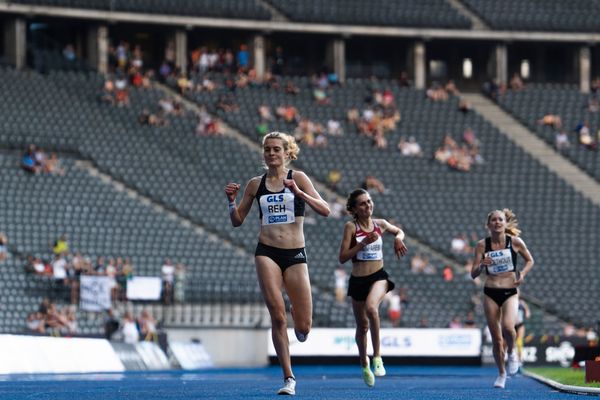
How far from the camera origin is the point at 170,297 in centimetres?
3712

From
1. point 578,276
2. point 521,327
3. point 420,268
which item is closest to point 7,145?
point 420,268

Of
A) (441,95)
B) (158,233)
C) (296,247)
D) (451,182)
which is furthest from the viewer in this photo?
(441,95)

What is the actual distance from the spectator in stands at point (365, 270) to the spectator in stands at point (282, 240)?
2416 millimetres

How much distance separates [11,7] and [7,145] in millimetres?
8754

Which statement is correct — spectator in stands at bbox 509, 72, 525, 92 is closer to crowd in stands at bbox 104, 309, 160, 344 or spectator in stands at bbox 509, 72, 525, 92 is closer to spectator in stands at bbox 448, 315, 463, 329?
spectator in stands at bbox 448, 315, 463, 329

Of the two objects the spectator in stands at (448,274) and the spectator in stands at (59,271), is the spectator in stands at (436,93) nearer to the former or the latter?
the spectator in stands at (448,274)

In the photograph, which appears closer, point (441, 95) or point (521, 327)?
point (521, 327)

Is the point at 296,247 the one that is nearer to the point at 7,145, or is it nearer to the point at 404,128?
the point at 7,145

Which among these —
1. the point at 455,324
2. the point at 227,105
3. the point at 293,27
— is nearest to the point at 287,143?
the point at 455,324

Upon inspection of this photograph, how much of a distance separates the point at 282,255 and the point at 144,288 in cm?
2232

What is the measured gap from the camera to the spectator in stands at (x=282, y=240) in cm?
1435

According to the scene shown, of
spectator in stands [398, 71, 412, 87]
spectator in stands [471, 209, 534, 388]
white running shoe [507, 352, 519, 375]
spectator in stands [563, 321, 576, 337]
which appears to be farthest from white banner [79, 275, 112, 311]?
spectator in stands [398, 71, 412, 87]

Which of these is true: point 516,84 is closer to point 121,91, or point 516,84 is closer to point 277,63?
point 277,63

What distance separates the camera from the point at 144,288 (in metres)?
36.4
